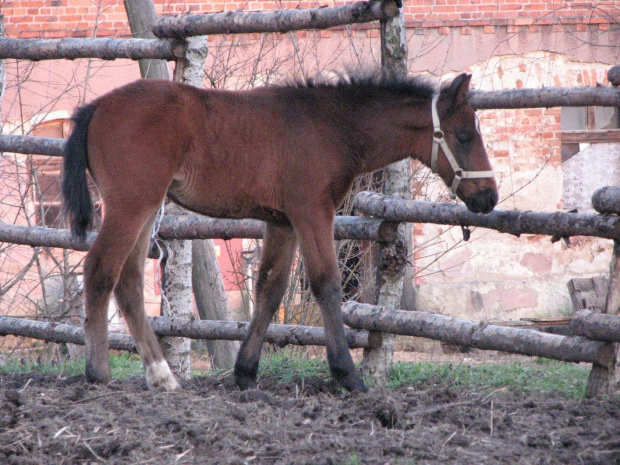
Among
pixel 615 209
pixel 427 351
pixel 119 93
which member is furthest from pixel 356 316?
pixel 427 351

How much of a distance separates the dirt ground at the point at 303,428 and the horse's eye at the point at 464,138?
1475 millimetres

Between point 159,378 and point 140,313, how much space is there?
405 millimetres

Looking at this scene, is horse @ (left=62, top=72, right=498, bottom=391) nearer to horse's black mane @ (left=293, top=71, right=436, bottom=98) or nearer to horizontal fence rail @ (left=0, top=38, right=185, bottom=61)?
horse's black mane @ (left=293, top=71, right=436, bottom=98)

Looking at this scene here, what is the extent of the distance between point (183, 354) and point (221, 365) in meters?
1.50

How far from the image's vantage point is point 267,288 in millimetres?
4582

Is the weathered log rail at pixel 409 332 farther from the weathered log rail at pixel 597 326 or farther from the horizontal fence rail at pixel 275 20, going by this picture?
the horizontal fence rail at pixel 275 20

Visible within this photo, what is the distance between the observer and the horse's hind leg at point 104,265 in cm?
397

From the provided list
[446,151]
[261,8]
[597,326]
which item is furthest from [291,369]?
[261,8]

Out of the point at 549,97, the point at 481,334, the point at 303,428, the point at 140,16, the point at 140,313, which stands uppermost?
the point at 140,16

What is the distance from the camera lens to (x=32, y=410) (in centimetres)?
353

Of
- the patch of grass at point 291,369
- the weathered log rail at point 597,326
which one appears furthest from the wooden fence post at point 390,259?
the weathered log rail at point 597,326

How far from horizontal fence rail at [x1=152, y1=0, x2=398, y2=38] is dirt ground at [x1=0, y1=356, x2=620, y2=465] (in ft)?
7.31

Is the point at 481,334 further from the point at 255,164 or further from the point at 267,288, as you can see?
the point at 255,164

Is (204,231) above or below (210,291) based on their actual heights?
above
